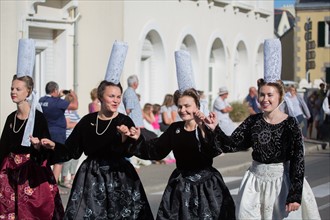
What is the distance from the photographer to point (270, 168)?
8.11 m

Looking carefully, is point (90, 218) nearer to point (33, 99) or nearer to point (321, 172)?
point (33, 99)

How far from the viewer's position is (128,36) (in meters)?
20.2

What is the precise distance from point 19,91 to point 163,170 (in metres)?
9.06

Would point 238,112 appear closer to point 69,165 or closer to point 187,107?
point 69,165

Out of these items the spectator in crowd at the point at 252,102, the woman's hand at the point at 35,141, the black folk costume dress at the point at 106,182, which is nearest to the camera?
the black folk costume dress at the point at 106,182

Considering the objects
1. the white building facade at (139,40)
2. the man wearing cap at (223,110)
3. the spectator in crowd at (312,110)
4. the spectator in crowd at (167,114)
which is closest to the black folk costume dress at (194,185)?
the white building facade at (139,40)

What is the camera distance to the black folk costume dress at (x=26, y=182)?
28.7ft

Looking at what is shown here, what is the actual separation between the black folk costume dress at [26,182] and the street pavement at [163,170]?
4.29 meters

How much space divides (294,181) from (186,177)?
0.94 meters

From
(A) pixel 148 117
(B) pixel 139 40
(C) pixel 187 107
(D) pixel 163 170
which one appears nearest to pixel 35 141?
(C) pixel 187 107

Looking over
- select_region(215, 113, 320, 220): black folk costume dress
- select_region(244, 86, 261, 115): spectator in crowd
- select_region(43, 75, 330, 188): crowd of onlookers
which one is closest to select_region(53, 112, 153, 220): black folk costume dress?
select_region(43, 75, 330, 188): crowd of onlookers

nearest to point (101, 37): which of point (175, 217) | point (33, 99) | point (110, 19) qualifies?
point (110, 19)

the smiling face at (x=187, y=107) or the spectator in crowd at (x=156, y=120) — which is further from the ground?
the smiling face at (x=187, y=107)

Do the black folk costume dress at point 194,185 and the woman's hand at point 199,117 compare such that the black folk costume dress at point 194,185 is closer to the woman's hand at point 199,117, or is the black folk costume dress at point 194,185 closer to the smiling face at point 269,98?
the woman's hand at point 199,117
